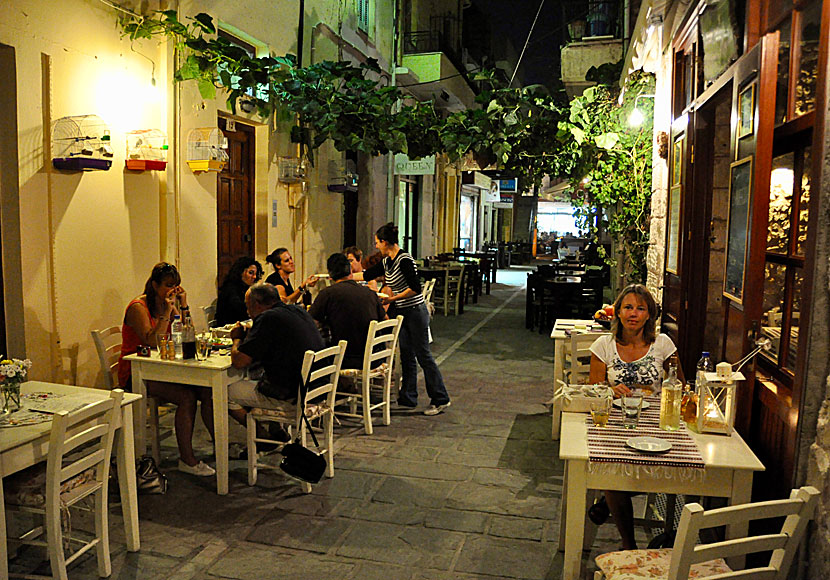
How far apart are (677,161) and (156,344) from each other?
4.26 meters

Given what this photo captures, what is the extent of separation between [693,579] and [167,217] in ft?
18.6

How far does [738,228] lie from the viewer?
341 cm

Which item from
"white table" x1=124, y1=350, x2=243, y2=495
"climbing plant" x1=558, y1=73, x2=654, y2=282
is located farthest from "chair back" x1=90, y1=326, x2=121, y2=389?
"climbing plant" x1=558, y1=73, x2=654, y2=282

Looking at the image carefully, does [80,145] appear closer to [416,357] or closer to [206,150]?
[206,150]

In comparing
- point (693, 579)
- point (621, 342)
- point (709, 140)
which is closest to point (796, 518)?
point (693, 579)

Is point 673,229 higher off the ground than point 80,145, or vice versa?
point 80,145

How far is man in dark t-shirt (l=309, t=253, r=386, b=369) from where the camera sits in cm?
596

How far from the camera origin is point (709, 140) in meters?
4.77

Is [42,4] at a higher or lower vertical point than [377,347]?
higher

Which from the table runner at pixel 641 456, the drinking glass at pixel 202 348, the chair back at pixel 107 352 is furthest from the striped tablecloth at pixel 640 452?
the chair back at pixel 107 352

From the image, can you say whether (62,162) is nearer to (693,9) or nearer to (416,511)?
(416,511)

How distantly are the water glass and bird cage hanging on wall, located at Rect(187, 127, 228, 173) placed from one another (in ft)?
16.2

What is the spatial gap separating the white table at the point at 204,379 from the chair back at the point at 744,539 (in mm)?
3173

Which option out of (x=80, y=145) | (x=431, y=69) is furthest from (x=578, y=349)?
(x=431, y=69)
